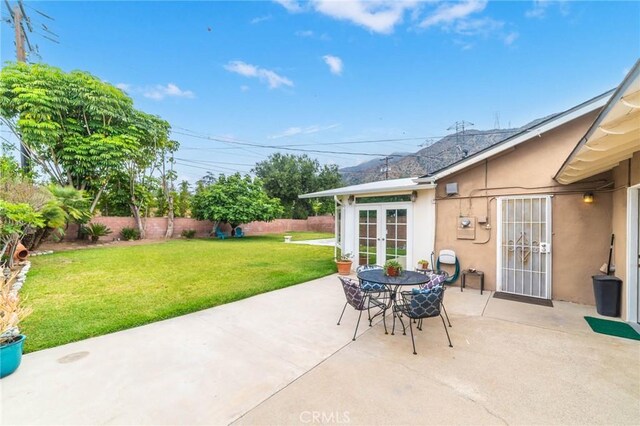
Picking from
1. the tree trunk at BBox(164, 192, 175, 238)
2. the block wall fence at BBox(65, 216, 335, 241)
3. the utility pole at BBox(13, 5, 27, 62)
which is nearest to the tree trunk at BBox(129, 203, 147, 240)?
the block wall fence at BBox(65, 216, 335, 241)

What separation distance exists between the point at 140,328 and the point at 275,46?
11.7 m

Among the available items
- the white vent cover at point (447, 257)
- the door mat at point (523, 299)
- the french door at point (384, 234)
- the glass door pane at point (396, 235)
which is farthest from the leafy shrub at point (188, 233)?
the door mat at point (523, 299)

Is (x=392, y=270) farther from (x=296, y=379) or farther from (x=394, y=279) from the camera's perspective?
(x=296, y=379)

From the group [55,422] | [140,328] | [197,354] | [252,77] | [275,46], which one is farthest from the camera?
[252,77]

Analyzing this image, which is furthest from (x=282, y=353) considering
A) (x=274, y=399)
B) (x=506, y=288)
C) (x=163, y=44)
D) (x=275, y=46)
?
(x=163, y=44)

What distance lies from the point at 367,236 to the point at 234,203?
12016mm

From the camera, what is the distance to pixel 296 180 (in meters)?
28.1

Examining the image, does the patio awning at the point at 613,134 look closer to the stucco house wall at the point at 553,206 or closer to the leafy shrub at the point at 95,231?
the stucco house wall at the point at 553,206

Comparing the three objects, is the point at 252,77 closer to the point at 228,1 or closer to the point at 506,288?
the point at 228,1

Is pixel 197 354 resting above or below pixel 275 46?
below

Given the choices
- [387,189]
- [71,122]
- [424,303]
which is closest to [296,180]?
[71,122]

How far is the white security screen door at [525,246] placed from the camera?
5695mm

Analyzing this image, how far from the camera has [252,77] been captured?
1491 cm

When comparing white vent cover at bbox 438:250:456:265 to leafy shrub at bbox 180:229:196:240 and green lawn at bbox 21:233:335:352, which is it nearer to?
green lawn at bbox 21:233:335:352
